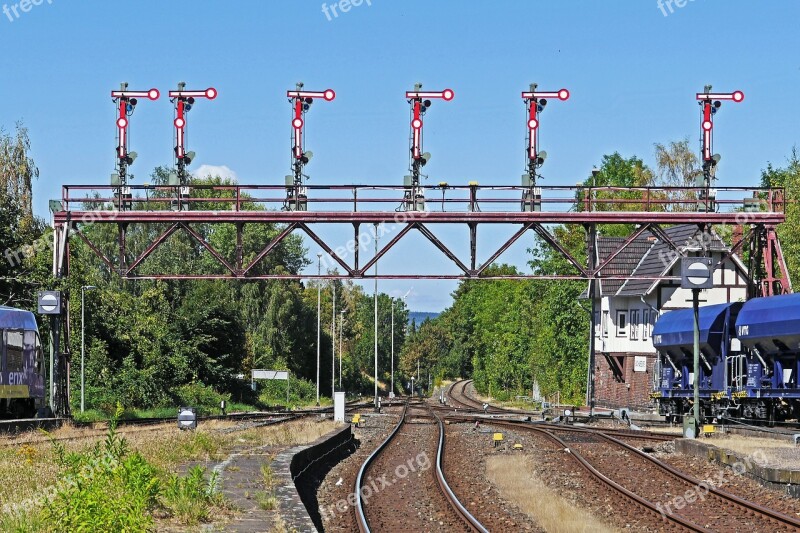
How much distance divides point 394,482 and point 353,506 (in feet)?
12.0

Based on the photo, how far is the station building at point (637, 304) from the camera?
200 feet

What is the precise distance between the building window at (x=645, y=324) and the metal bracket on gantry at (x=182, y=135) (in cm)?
3587

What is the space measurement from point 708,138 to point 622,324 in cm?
3278

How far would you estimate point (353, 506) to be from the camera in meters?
17.6

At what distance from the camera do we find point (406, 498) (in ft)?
61.6

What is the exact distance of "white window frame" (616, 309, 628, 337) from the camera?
217 ft

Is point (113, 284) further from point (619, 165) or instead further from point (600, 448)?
point (600, 448)

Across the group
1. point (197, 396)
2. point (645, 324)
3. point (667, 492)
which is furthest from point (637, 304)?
point (667, 492)

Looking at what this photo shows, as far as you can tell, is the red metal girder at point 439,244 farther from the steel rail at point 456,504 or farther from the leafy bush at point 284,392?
the leafy bush at point 284,392

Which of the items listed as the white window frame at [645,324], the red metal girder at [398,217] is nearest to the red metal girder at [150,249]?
the red metal girder at [398,217]

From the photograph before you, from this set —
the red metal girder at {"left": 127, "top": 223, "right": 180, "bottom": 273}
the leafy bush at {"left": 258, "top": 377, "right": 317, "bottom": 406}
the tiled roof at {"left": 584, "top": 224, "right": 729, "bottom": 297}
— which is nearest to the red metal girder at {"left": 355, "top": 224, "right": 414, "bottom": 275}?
the red metal girder at {"left": 127, "top": 223, "right": 180, "bottom": 273}

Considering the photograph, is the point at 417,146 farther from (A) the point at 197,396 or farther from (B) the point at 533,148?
(A) the point at 197,396

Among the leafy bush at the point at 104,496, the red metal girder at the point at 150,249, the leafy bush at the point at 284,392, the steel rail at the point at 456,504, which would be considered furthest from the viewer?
the leafy bush at the point at 284,392

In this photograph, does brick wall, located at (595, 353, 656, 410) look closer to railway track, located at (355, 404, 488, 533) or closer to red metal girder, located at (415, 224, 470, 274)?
red metal girder, located at (415, 224, 470, 274)
